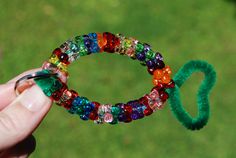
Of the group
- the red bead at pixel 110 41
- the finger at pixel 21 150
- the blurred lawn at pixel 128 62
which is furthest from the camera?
the blurred lawn at pixel 128 62

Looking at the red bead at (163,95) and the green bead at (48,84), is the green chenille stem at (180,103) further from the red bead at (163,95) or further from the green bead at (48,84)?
the green bead at (48,84)

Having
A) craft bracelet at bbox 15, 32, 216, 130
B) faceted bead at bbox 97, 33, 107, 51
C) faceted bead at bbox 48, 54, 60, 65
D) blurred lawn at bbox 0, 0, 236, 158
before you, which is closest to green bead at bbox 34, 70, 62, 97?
craft bracelet at bbox 15, 32, 216, 130

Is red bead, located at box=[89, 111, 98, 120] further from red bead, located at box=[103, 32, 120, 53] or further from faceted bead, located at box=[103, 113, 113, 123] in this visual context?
red bead, located at box=[103, 32, 120, 53]

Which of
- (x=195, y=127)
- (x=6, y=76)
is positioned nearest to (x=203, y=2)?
(x=6, y=76)

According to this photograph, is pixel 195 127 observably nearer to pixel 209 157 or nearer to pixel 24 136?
pixel 24 136

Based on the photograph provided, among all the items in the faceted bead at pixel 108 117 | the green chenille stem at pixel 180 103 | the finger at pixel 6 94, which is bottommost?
the finger at pixel 6 94

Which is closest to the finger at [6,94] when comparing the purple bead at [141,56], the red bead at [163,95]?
the purple bead at [141,56]

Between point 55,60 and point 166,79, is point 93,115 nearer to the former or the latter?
point 55,60
